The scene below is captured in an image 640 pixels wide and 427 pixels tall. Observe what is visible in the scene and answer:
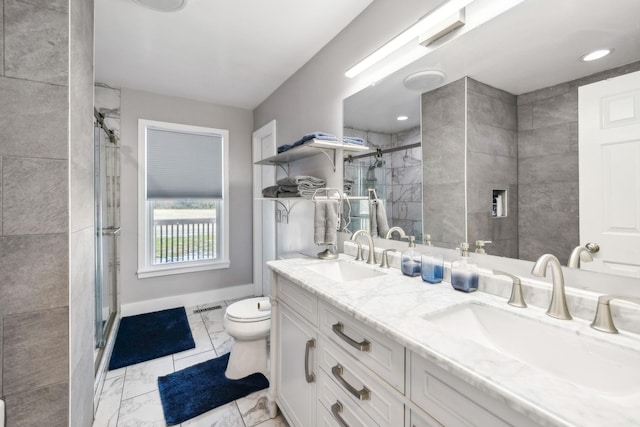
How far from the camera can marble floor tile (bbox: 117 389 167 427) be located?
1578 millimetres

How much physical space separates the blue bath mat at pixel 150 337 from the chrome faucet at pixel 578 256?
2578 millimetres

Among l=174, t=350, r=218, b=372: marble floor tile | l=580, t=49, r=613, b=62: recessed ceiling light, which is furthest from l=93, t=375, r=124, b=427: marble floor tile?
l=580, t=49, r=613, b=62: recessed ceiling light

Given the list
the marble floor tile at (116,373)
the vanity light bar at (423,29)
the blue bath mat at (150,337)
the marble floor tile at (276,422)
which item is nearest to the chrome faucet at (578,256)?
the vanity light bar at (423,29)

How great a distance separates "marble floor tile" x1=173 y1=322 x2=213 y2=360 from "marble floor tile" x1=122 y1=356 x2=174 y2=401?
10cm

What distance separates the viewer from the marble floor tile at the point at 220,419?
5.15 feet

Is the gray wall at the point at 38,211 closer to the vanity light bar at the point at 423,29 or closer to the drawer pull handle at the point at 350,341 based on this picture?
the drawer pull handle at the point at 350,341

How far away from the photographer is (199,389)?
1.84m

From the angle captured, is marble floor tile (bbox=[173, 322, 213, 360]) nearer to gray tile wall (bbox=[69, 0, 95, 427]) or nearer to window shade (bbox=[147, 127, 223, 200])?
gray tile wall (bbox=[69, 0, 95, 427])

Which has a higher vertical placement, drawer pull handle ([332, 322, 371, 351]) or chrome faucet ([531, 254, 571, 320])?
chrome faucet ([531, 254, 571, 320])

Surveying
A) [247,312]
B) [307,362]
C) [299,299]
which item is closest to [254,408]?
[247,312]

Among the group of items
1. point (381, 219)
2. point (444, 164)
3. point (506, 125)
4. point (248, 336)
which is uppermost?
point (506, 125)

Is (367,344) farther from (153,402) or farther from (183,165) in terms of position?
(183,165)

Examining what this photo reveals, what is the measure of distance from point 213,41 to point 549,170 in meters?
2.29

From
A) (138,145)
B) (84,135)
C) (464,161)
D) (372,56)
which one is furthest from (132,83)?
(464,161)
